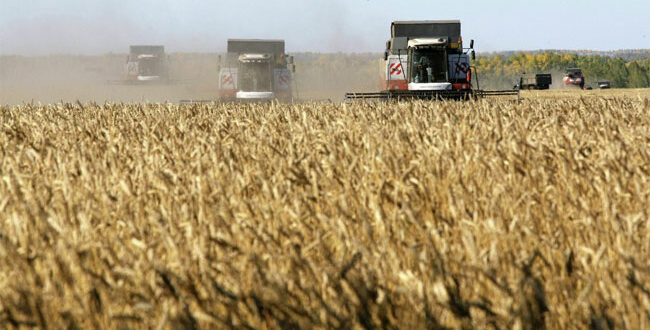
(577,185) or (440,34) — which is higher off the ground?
(440,34)

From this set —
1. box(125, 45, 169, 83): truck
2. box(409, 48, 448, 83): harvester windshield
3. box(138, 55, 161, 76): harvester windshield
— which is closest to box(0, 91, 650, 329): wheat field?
box(409, 48, 448, 83): harvester windshield

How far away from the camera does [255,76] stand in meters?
28.5

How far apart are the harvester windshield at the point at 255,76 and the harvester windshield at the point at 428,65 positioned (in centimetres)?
664

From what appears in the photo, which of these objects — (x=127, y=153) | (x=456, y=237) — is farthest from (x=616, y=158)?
(x=127, y=153)

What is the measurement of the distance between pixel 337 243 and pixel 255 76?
1015 inches

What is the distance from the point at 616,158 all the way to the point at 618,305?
2201 millimetres

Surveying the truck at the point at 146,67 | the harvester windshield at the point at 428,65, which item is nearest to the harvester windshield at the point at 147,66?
the truck at the point at 146,67

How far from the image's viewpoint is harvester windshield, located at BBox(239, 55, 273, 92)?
28.5 meters

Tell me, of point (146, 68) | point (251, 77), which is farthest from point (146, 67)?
point (251, 77)

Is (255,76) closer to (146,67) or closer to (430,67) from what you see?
(430,67)

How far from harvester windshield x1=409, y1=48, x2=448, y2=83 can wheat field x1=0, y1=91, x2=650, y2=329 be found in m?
18.2

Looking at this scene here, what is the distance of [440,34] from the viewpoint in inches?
994

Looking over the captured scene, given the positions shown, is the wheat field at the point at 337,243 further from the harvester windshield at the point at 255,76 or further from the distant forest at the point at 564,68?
the distant forest at the point at 564,68

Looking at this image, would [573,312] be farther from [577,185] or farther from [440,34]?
[440,34]
